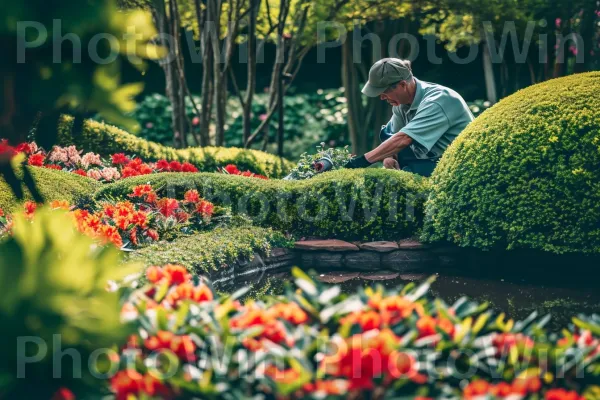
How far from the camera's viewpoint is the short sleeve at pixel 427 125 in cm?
626

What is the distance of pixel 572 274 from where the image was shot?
5430 millimetres

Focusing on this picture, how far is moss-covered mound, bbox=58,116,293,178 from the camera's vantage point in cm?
866

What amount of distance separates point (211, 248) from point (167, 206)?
0.71 metres

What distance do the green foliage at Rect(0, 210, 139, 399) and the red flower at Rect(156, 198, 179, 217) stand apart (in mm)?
3644

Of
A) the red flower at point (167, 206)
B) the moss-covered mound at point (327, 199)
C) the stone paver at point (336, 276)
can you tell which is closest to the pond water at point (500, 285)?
the stone paver at point (336, 276)

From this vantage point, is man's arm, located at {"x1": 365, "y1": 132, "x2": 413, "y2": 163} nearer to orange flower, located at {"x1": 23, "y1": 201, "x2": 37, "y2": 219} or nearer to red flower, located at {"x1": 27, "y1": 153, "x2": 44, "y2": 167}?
orange flower, located at {"x1": 23, "y1": 201, "x2": 37, "y2": 219}

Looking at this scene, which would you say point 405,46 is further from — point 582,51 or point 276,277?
point 276,277

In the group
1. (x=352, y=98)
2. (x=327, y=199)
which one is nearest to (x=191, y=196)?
(x=327, y=199)

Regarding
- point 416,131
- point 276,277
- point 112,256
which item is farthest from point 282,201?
point 112,256

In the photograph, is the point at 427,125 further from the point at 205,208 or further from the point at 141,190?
the point at 141,190

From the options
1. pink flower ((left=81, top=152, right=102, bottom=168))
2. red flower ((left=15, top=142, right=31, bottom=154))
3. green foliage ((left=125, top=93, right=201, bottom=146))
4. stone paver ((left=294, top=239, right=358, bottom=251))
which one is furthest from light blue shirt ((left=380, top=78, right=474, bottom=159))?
green foliage ((left=125, top=93, right=201, bottom=146))

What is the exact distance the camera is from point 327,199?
606cm

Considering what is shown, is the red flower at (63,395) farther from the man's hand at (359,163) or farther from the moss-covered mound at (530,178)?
the man's hand at (359,163)

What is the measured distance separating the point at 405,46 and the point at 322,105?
3.05 m
